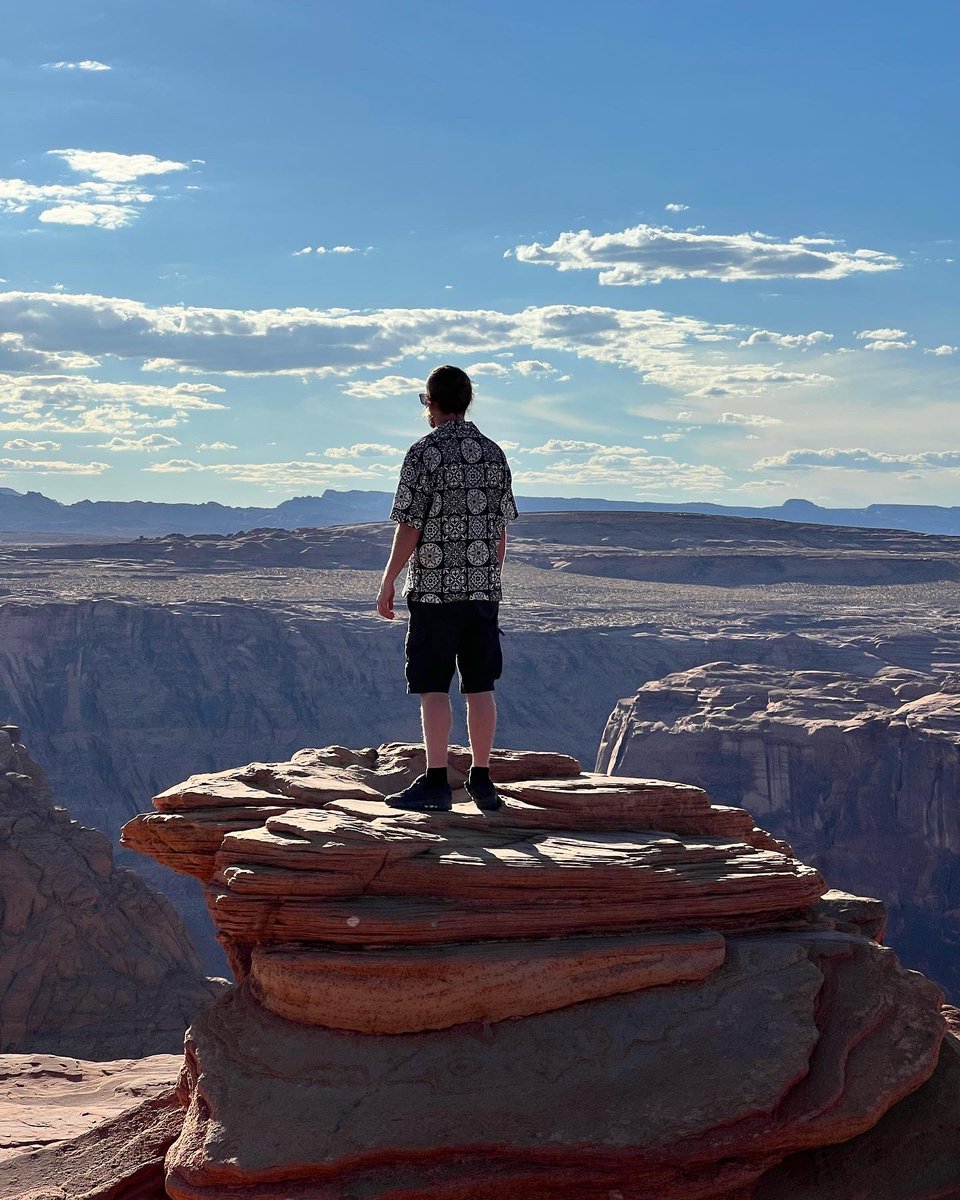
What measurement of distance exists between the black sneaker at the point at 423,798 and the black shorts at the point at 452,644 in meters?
0.61

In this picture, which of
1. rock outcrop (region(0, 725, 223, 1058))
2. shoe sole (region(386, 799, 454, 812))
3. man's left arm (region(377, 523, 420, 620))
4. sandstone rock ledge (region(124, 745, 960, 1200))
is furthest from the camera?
rock outcrop (region(0, 725, 223, 1058))

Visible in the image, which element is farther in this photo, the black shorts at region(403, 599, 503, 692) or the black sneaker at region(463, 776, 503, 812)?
the black sneaker at region(463, 776, 503, 812)

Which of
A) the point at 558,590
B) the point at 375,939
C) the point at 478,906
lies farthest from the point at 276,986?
the point at 558,590

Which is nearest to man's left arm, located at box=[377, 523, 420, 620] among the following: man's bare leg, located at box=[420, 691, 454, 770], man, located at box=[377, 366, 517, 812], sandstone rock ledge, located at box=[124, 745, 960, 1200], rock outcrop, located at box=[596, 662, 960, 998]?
man, located at box=[377, 366, 517, 812]

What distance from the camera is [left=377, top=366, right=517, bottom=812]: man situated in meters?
6.82

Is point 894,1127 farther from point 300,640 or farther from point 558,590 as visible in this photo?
point 558,590

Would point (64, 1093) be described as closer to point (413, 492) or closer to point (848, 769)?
point (413, 492)

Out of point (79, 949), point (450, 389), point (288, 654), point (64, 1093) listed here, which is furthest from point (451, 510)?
point (288, 654)

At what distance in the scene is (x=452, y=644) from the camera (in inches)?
274

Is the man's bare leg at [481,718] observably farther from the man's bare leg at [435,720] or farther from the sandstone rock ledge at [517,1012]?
the sandstone rock ledge at [517,1012]

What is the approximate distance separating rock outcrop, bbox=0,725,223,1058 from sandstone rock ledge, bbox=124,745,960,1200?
1218 centimetres

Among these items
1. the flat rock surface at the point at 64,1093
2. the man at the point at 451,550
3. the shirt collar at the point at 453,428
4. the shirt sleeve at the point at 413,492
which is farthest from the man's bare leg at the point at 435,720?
the flat rock surface at the point at 64,1093

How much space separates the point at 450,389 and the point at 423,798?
7.56 feet

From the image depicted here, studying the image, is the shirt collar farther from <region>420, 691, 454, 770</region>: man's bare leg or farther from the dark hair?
<region>420, 691, 454, 770</region>: man's bare leg
